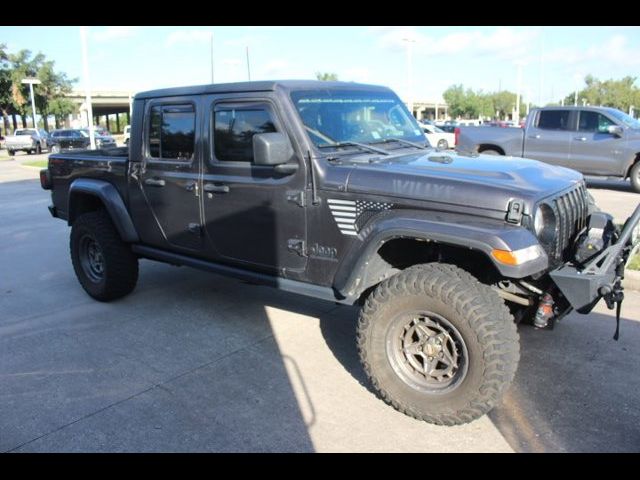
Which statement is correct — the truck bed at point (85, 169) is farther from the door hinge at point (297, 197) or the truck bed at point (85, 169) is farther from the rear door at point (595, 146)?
the rear door at point (595, 146)

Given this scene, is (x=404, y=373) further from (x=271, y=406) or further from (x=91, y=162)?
(x=91, y=162)

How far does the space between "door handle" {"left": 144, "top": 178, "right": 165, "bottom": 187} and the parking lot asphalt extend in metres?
1.19

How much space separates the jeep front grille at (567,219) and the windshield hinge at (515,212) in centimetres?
28

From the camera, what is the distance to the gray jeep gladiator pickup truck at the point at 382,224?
3.04 metres

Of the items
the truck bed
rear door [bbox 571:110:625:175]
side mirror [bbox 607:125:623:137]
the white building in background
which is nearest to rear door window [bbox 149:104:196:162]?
the truck bed

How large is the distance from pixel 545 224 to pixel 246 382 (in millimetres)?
2117

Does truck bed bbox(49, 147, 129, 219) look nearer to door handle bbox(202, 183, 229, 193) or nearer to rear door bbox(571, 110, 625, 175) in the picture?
door handle bbox(202, 183, 229, 193)

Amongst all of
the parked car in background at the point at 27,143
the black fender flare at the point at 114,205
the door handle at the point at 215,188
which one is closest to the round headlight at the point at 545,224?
the door handle at the point at 215,188

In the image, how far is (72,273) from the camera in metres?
6.48

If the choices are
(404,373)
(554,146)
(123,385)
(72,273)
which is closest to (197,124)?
(123,385)

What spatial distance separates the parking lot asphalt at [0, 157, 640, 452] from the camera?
3090 millimetres

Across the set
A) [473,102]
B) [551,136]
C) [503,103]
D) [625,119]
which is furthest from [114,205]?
[503,103]

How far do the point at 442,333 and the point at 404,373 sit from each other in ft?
1.20
